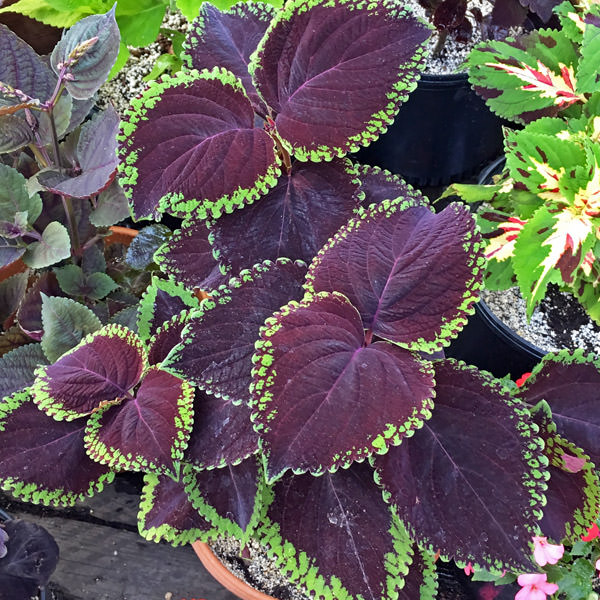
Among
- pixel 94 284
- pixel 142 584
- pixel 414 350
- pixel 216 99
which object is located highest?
pixel 216 99

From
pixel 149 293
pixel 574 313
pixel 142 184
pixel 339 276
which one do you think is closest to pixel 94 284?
pixel 149 293

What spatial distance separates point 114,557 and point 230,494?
1.73 ft

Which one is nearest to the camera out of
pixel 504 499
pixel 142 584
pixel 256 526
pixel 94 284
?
pixel 504 499

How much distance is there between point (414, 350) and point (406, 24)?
0.30 meters

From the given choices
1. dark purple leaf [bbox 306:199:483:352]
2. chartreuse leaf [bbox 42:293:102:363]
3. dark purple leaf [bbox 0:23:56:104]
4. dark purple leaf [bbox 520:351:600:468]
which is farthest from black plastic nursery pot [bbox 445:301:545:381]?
dark purple leaf [bbox 0:23:56:104]

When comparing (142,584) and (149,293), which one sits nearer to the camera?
(149,293)

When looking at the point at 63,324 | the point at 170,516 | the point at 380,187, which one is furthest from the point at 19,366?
the point at 380,187

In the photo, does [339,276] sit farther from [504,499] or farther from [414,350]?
[504,499]

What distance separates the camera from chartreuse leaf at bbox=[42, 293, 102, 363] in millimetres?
796

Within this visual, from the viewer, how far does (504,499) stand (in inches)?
21.7

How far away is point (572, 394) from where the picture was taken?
2.34 feet

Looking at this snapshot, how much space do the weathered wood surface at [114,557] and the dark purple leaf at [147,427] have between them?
19.5 inches

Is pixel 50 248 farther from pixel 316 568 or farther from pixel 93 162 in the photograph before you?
pixel 316 568

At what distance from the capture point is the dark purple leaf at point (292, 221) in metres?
0.66
